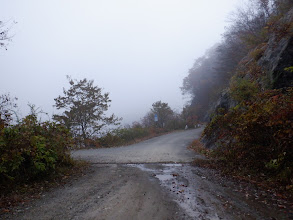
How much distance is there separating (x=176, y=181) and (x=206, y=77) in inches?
1637

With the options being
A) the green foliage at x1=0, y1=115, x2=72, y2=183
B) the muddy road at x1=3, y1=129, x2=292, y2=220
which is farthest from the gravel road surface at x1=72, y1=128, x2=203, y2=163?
the green foliage at x1=0, y1=115, x2=72, y2=183

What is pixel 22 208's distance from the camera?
4406mm

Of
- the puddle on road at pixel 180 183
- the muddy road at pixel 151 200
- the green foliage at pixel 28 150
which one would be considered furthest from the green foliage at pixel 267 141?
the green foliage at pixel 28 150

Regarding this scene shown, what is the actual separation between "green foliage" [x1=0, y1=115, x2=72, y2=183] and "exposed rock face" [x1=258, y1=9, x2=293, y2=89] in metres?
9.38

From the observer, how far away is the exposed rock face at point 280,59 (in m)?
9.29

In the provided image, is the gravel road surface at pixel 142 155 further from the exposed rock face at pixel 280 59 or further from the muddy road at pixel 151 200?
the exposed rock face at pixel 280 59

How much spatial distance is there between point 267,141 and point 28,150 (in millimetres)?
6805

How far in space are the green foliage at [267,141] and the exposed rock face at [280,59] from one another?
248 centimetres

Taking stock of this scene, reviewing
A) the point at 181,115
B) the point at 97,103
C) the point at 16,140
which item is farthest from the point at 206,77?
the point at 16,140

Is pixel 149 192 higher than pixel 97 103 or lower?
lower

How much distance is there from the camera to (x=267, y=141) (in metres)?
6.19

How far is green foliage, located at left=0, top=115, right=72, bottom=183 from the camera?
5.49m

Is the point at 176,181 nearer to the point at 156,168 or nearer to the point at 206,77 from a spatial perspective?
the point at 156,168

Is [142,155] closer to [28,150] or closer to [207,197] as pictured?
[28,150]
